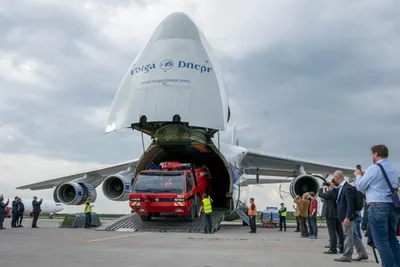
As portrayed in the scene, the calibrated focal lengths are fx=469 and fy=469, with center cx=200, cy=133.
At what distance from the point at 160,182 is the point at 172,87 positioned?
3.14 m

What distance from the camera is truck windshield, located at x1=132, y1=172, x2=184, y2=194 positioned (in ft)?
48.9

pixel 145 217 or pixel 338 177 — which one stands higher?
pixel 338 177

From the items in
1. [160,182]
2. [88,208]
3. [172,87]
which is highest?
[172,87]

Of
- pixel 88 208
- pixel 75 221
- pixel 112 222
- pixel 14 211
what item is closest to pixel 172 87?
pixel 112 222

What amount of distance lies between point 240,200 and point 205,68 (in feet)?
19.8

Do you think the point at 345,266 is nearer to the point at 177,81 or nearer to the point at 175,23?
the point at 177,81

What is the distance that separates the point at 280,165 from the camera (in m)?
22.0

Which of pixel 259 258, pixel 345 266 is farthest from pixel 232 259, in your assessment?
pixel 345 266

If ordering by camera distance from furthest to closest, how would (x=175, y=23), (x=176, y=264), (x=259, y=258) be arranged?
(x=175, y=23) < (x=259, y=258) < (x=176, y=264)

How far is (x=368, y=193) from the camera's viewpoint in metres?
5.53

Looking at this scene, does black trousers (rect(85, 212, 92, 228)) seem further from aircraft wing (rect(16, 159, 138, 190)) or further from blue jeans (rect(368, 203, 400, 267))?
blue jeans (rect(368, 203, 400, 267))

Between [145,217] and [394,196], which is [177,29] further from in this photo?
[394,196]

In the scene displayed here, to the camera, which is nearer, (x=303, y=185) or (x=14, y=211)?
(x=14, y=211)

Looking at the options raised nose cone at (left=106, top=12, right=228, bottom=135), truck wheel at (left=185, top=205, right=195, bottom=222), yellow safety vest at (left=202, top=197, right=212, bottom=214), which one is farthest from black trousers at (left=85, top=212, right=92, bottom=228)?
yellow safety vest at (left=202, top=197, right=212, bottom=214)
